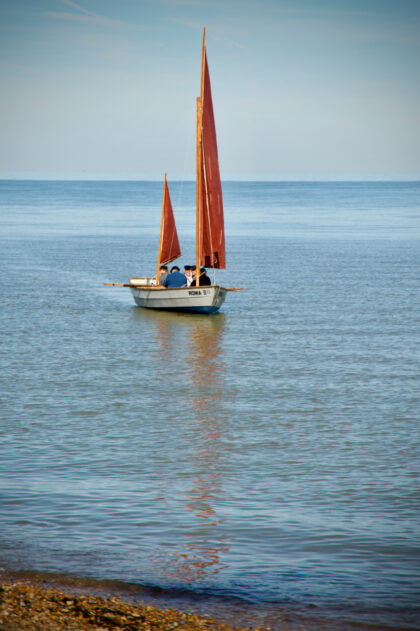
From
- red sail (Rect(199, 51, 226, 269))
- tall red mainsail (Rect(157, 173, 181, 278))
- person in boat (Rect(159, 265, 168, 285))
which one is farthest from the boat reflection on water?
tall red mainsail (Rect(157, 173, 181, 278))

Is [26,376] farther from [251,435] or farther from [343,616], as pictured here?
[343,616]

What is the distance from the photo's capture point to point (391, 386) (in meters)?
23.5

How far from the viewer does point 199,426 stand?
19922 mm

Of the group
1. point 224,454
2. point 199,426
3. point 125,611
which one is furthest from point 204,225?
point 125,611

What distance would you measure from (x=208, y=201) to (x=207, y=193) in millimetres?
383

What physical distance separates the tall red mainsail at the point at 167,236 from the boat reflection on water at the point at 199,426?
284 centimetres

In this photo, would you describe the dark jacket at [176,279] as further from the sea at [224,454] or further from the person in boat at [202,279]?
the sea at [224,454]

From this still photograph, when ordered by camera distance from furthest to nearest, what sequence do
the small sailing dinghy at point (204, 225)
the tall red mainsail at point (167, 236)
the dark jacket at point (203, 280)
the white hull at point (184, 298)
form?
the tall red mainsail at point (167, 236) → the small sailing dinghy at point (204, 225) → the dark jacket at point (203, 280) → the white hull at point (184, 298)

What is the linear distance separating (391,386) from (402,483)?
8.05m

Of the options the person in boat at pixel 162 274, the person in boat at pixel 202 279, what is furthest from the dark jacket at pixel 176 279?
the person in boat at pixel 162 274

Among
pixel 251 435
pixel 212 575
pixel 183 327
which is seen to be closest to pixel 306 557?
pixel 212 575

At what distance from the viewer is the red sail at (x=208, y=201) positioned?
3660cm

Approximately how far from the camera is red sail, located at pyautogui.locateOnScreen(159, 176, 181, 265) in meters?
38.2

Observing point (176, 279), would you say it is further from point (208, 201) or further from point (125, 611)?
point (125, 611)
